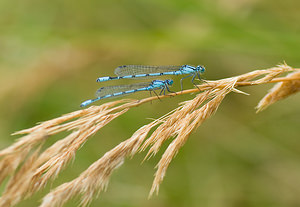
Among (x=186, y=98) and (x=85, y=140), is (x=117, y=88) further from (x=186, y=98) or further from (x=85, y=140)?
(x=186, y=98)

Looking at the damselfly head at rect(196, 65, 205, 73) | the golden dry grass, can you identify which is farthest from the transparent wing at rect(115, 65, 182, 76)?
Answer: the golden dry grass

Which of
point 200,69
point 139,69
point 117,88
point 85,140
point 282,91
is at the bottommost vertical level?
point 85,140

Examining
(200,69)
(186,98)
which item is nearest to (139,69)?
(200,69)

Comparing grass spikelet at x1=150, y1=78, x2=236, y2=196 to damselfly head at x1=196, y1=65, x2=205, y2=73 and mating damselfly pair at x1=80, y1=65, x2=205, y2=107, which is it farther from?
damselfly head at x1=196, y1=65, x2=205, y2=73

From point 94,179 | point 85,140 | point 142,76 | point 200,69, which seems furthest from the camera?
point 142,76

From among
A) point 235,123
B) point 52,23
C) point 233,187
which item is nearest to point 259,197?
point 233,187

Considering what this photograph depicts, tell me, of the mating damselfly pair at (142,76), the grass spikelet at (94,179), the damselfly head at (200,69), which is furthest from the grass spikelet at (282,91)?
the damselfly head at (200,69)
